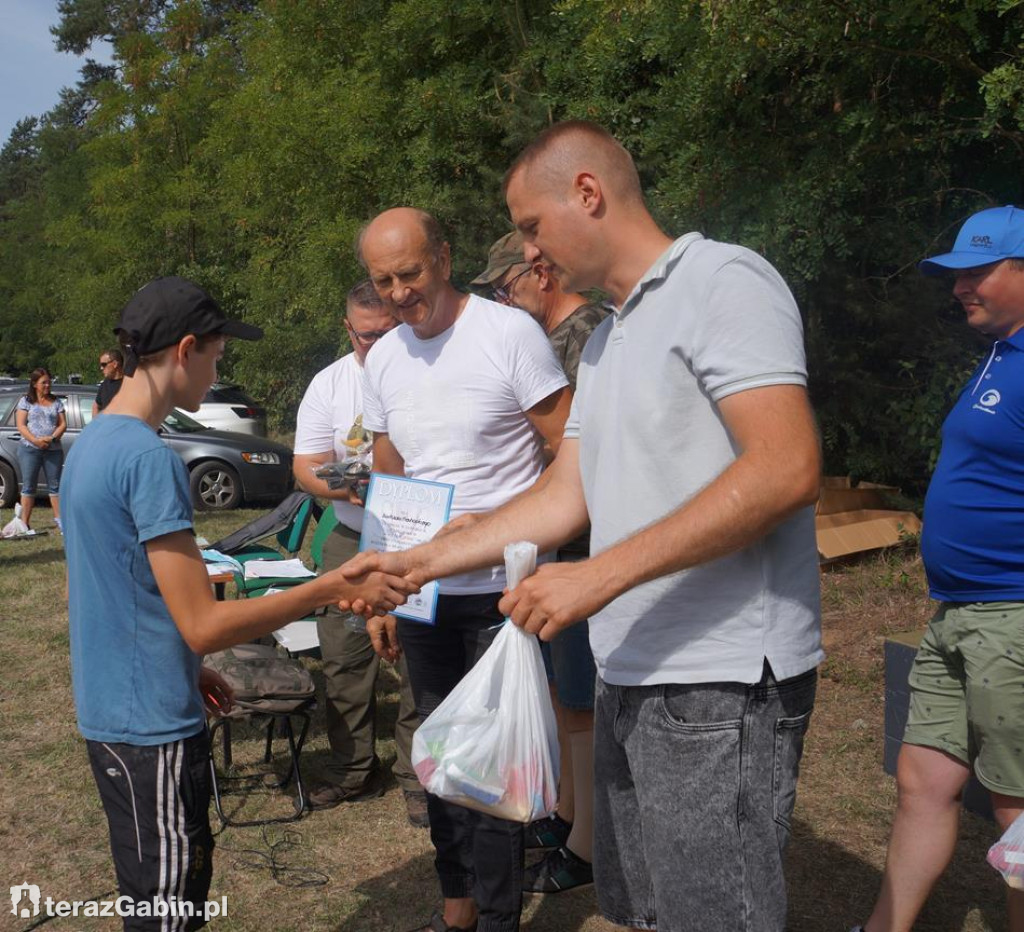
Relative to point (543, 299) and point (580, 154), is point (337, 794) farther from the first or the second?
point (580, 154)

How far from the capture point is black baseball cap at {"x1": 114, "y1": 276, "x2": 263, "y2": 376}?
7.98ft

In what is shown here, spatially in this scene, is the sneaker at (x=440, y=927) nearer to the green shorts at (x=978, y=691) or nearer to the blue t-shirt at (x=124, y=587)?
the blue t-shirt at (x=124, y=587)

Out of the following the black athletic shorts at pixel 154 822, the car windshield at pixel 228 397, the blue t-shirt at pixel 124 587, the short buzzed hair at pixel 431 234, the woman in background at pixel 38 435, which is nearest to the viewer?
the blue t-shirt at pixel 124 587

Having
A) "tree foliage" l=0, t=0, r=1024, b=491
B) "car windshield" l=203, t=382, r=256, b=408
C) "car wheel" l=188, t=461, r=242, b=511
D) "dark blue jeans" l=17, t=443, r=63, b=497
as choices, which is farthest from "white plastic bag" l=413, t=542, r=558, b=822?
"car windshield" l=203, t=382, r=256, b=408

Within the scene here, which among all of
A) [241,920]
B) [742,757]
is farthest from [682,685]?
[241,920]

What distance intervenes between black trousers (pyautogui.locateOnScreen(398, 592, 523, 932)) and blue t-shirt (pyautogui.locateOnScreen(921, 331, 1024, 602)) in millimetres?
1322

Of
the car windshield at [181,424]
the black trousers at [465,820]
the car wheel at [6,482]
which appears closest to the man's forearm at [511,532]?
the black trousers at [465,820]

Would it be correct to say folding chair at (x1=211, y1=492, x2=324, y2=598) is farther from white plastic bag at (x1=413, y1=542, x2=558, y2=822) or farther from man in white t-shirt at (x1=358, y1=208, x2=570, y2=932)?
white plastic bag at (x1=413, y1=542, x2=558, y2=822)

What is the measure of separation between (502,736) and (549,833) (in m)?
2.28

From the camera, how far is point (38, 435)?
1284 centimetres

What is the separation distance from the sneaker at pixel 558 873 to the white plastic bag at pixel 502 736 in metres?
1.86

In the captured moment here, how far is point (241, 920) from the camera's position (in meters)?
3.82

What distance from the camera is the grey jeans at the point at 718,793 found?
1970 mm

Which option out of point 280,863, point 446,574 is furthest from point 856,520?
point 446,574
